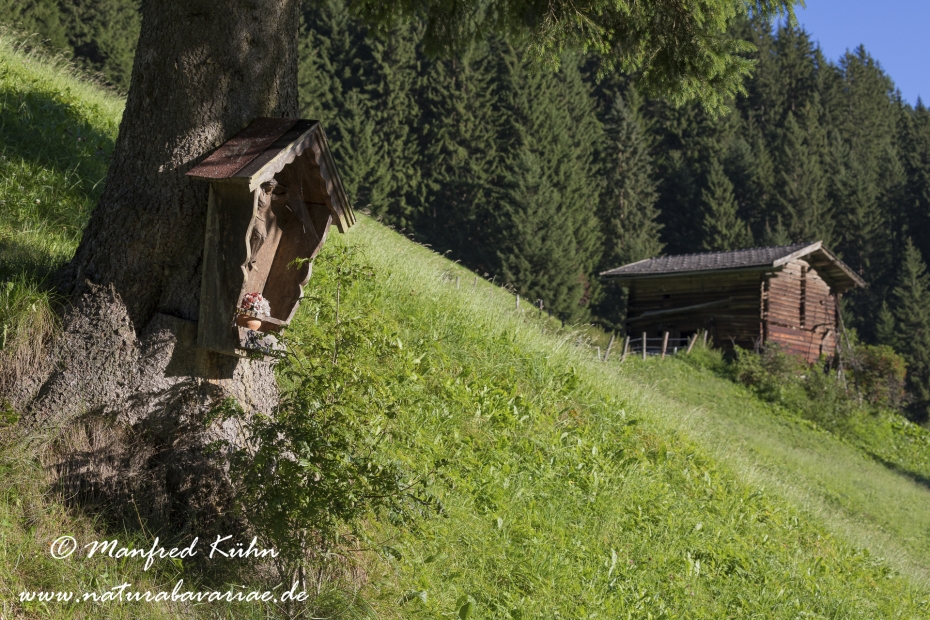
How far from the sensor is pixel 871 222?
6400cm

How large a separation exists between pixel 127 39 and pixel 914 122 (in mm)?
67999

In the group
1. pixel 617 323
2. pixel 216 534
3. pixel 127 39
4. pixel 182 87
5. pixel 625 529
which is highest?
pixel 127 39

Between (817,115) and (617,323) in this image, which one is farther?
(817,115)

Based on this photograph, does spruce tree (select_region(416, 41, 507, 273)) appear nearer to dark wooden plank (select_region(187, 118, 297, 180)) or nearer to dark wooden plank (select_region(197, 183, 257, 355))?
dark wooden plank (select_region(187, 118, 297, 180))

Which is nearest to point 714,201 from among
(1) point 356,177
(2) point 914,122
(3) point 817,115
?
(3) point 817,115

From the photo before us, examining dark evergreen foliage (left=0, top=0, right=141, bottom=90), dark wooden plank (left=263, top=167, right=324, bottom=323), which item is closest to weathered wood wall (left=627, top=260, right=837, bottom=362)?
dark evergreen foliage (left=0, top=0, right=141, bottom=90)

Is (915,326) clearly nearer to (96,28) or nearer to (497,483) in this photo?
(96,28)

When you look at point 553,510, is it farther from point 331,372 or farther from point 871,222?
point 871,222

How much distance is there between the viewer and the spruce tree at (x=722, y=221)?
56.8m

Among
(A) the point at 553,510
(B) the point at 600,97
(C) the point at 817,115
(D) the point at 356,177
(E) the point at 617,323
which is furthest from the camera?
(C) the point at 817,115

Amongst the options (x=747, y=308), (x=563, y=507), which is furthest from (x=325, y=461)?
(x=747, y=308)

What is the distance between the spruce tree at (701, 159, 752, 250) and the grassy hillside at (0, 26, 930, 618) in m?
46.9

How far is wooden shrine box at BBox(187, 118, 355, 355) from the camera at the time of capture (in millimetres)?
4883

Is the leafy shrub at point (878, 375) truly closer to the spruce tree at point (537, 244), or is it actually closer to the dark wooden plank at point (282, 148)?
the spruce tree at point (537, 244)
